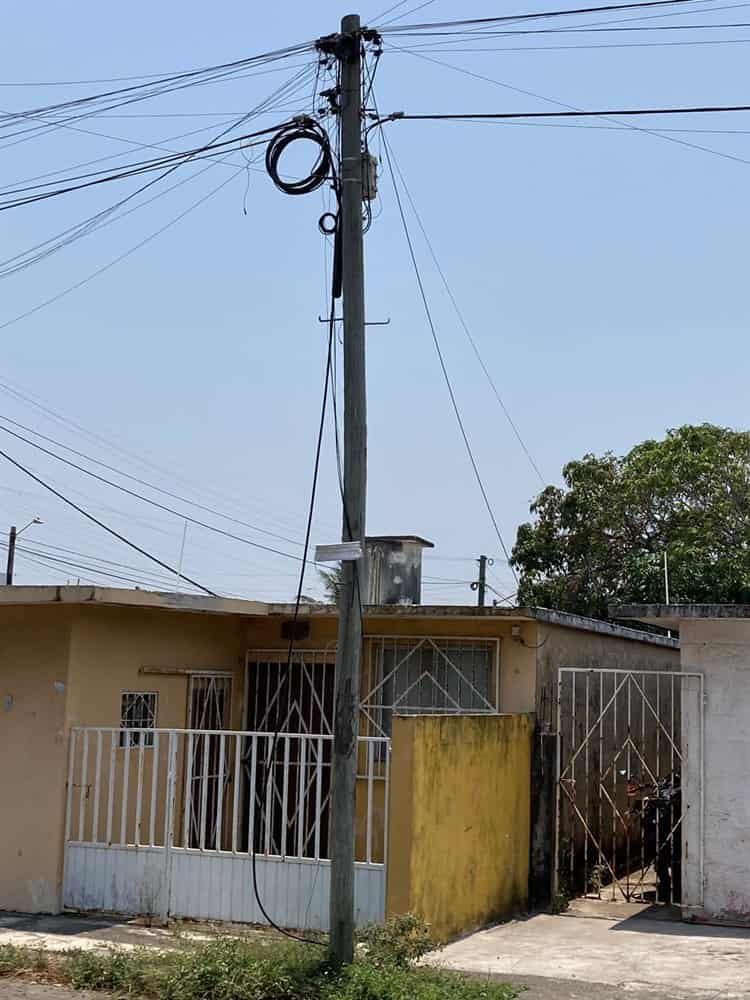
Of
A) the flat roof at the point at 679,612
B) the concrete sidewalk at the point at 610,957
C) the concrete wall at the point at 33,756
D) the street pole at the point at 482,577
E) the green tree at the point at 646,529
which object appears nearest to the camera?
the concrete sidewalk at the point at 610,957

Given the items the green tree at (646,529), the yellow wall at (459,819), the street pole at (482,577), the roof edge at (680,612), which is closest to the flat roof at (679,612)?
the roof edge at (680,612)

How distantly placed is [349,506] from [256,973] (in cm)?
323

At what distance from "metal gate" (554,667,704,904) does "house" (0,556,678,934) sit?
50 centimetres

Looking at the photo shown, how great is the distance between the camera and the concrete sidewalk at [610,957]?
912 centimetres

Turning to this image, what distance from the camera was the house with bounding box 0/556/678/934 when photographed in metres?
10.7

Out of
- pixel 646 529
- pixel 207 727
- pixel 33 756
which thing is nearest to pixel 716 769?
pixel 207 727

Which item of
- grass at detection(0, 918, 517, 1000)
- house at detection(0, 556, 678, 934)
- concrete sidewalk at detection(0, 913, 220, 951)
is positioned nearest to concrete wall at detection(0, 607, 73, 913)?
house at detection(0, 556, 678, 934)

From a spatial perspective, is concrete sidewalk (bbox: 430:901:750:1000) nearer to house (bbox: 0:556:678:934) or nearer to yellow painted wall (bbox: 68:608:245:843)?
house (bbox: 0:556:678:934)

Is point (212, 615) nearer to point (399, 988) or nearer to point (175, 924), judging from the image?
point (175, 924)

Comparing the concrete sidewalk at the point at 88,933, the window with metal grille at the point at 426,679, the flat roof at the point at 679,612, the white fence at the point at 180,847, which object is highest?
the flat roof at the point at 679,612

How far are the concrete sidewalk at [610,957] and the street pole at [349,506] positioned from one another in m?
1.40

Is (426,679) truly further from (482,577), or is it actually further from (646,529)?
(482,577)

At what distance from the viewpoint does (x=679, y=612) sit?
11.5 m

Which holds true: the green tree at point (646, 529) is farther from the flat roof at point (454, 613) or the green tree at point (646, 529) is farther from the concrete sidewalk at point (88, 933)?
the concrete sidewalk at point (88, 933)
